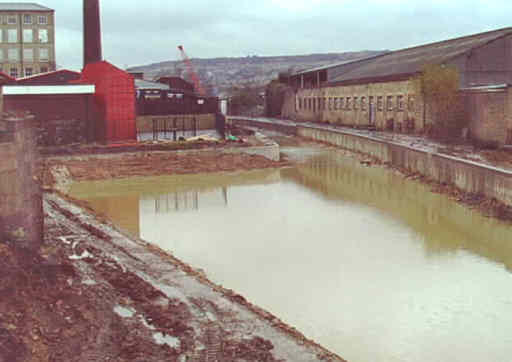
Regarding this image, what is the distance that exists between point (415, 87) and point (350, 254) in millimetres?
19757

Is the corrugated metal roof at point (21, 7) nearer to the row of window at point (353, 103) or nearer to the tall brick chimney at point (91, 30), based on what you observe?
the row of window at point (353, 103)

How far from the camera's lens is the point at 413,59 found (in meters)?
35.8

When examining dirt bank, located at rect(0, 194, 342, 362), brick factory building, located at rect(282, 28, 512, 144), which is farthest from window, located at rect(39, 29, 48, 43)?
dirt bank, located at rect(0, 194, 342, 362)

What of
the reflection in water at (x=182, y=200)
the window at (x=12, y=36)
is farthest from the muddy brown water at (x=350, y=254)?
the window at (x=12, y=36)

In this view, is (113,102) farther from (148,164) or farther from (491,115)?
(491,115)

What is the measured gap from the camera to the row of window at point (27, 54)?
6112 cm

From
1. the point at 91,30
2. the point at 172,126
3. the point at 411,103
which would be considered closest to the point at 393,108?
the point at 411,103

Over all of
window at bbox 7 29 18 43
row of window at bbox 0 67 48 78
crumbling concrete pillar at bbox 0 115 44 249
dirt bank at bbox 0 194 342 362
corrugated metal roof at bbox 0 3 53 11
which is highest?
corrugated metal roof at bbox 0 3 53 11

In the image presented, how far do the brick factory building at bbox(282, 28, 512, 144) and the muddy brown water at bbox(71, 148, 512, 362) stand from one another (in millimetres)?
4060

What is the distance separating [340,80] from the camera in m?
42.7

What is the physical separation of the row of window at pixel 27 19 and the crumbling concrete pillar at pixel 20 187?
56091 millimetres

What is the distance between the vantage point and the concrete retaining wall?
15.4 meters

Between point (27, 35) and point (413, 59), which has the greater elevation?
point (27, 35)

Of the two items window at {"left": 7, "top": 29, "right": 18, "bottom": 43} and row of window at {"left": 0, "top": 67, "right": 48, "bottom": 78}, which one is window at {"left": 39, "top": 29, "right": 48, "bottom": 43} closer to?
window at {"left": 7, "top": 29, "right": 18, "bottom": 43}
